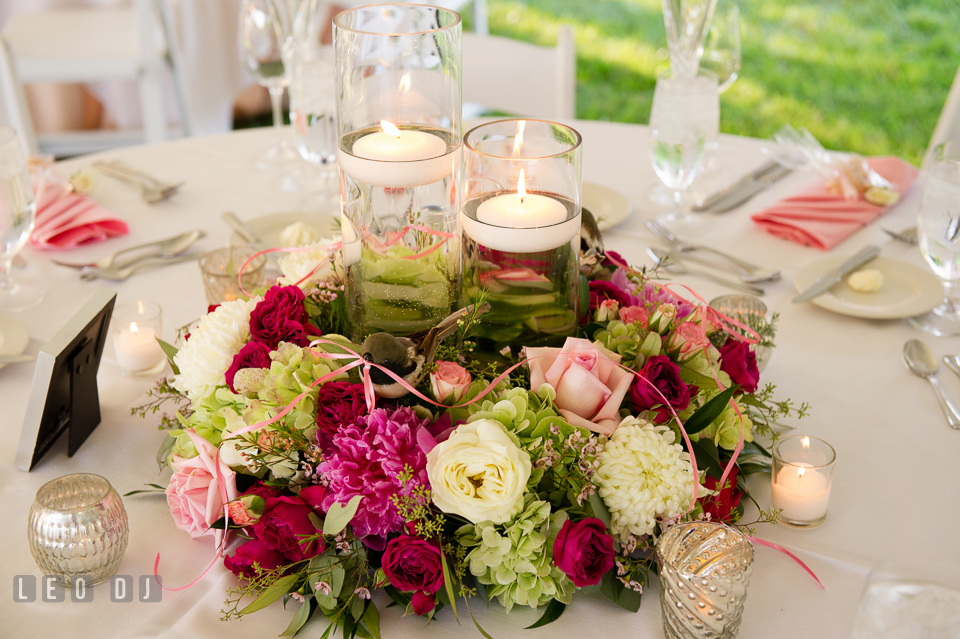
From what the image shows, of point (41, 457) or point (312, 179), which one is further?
point (312, 179)

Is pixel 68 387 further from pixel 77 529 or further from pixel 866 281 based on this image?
pixel 866 281

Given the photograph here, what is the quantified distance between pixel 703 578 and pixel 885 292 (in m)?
0.75

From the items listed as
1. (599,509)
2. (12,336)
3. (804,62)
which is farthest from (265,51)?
(804,62)

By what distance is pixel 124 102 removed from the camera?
3.57 metres

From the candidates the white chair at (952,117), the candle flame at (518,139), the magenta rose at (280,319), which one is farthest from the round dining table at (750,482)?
the white chair at (952,117)

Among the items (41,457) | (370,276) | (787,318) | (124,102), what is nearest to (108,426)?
(41,457)

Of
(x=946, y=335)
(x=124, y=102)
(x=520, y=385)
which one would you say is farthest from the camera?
(x=124, y=102)

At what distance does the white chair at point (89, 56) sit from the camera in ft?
9.66

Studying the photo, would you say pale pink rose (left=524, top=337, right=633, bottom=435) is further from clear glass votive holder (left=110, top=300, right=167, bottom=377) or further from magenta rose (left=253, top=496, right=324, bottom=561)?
clear glass votive holder (left=110, top=300, right=167, bottom=377)

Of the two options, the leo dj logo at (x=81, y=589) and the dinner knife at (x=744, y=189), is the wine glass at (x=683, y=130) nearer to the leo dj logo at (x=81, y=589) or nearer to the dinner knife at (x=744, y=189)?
the dinner knife at (x=744, y=189)

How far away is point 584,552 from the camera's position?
705 mm

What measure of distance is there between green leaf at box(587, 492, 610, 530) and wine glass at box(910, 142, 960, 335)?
70 cm

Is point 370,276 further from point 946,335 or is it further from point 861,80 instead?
point 861,80

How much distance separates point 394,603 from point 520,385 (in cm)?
24
